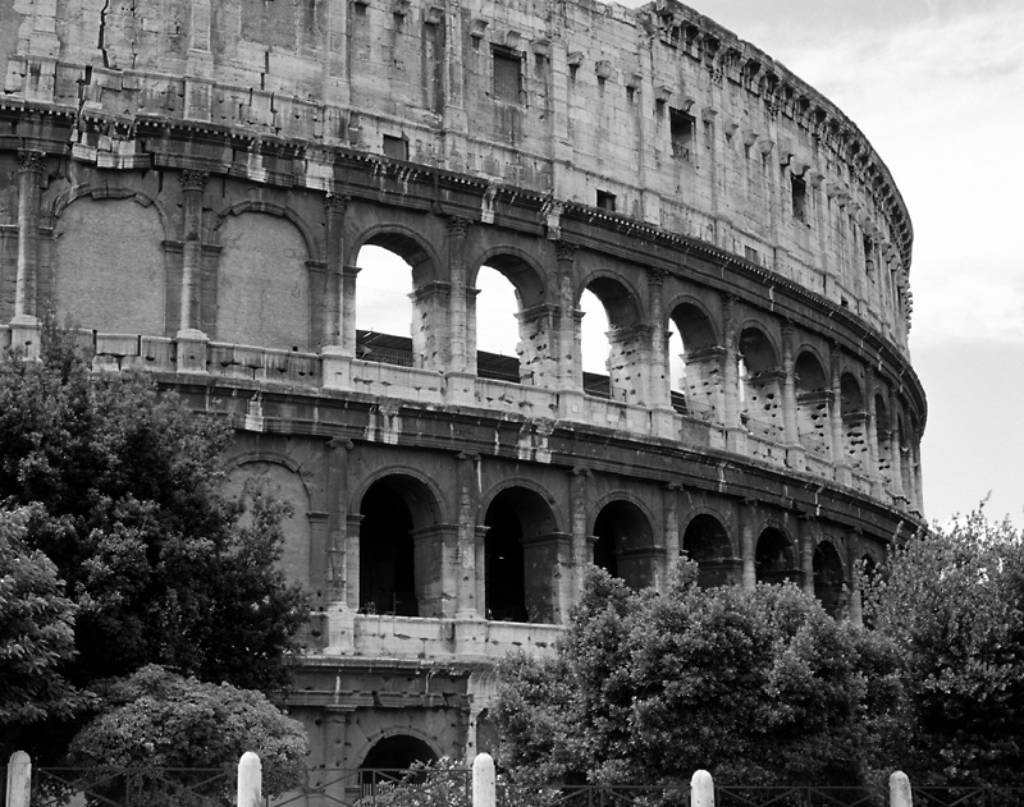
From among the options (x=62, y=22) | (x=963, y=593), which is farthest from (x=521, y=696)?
(x=62, y=22)

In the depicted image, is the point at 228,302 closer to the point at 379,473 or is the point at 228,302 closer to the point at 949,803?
the point at 379,473

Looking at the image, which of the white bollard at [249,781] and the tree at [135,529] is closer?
the white bollard at [249,781]

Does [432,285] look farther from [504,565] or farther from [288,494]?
[504,565]

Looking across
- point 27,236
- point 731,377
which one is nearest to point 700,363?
point 731,377

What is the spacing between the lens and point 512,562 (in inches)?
1219

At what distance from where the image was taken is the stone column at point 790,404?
33969 millimetres

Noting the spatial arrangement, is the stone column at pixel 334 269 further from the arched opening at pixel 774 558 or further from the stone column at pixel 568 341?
the arched opening at pixel 774 558

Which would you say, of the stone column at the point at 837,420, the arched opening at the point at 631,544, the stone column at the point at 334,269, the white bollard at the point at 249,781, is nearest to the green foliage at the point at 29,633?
the white bollard at the point at 249,781

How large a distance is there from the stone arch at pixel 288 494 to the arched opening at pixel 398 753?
3.00 meters

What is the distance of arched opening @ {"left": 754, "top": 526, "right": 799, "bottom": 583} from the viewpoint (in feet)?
110

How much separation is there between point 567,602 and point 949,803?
30.8 feet

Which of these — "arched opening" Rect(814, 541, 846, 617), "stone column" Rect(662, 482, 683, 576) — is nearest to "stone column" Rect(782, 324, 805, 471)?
"arched opening" Rect(814, 541, 846, 617)

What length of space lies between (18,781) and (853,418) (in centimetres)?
2591

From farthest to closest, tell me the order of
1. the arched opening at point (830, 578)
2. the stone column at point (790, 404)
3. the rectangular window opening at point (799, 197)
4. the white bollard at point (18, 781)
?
the rectangular window opening at point (799, 197) < the arched opening at point (830, 578) < the stone column at point (790, 404) < the white bollard at point (18, 781)
